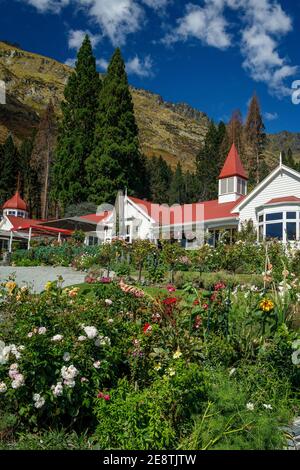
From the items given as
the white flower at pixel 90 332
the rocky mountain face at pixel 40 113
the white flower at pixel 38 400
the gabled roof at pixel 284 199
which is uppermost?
the rocky mountain face at pixel 40 113

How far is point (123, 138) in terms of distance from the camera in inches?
1459

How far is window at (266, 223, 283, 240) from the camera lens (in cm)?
2097

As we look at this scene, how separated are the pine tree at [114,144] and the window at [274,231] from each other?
1661 centimetres

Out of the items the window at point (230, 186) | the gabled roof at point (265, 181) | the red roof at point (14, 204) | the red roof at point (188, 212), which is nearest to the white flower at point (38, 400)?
the gabled roof at point (265, 181)

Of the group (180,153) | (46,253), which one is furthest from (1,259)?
(180,153)

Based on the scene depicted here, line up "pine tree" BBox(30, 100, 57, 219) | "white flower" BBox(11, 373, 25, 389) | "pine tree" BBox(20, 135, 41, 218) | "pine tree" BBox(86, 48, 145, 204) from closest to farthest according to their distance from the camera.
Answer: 1. "white flower" BBox(11, 373, 25, 389)
2. "pine tree" BBox(86, 48, 145, 204)
3. "pine tree" BBox(30, 100, 57, 219)
4. "pine tree" BBox(20, 135, 41, 218)

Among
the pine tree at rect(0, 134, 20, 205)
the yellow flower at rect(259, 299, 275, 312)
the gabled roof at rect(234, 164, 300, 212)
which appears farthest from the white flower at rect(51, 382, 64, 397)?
the pine tree at rect(0, 134, 20, 205)

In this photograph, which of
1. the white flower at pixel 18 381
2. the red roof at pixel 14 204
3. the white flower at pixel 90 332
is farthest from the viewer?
the red roof at pixel 14 204

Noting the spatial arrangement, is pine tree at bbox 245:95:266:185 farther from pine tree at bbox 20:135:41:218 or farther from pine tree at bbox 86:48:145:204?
pine tree at bbox 20:135:41:218

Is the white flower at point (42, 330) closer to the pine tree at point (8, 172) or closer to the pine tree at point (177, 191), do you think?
the pine tree at point (8, 172)

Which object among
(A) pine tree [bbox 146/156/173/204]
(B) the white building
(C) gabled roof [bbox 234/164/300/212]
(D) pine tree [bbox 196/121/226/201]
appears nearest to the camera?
(B) the white building

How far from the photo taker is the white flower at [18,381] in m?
3.25

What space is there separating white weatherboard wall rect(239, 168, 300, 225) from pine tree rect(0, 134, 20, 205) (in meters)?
42.9
